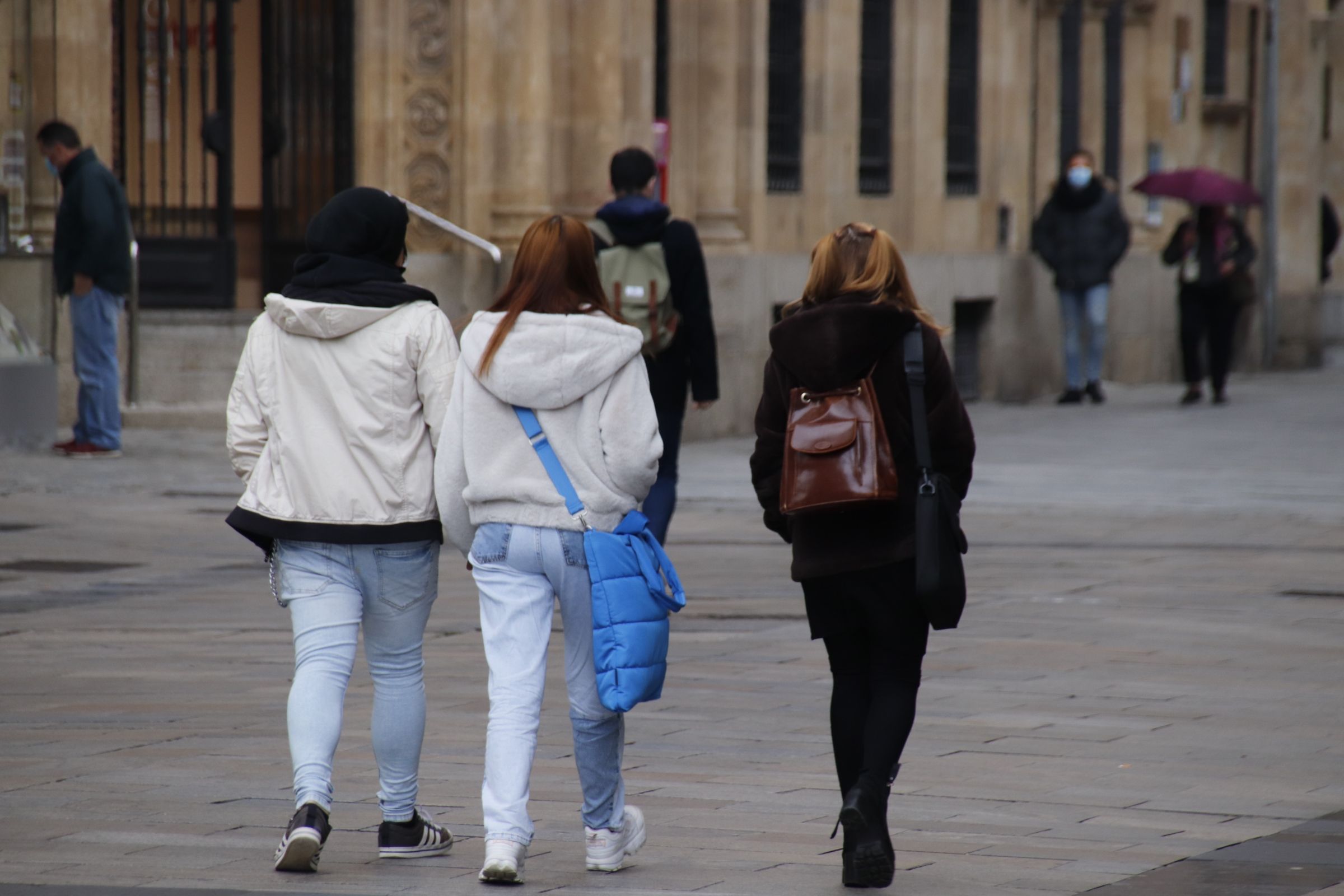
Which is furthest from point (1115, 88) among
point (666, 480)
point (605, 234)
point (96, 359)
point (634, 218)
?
point (634, 218)

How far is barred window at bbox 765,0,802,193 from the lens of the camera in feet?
66.1

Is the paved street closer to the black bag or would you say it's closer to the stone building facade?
the black bag

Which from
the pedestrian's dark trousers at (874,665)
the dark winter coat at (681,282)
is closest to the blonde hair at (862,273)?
the pedestrian's dark trousers at (874,665)

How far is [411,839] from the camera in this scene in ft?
18.8

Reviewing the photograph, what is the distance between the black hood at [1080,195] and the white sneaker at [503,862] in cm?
1777

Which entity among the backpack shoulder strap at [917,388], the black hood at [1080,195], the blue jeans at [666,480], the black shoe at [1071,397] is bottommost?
the black shoe at [1071,397]

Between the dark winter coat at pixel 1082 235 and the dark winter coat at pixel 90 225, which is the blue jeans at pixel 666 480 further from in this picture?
the dark winter coat at pixel 1082 235

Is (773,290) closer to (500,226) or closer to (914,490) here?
(500,226)

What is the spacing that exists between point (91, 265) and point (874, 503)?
1025cm

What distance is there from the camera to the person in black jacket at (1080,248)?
22.4 metres

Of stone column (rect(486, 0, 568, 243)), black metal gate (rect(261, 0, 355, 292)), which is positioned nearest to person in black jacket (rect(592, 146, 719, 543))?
stone column (rect(486, 0, 568, 243))

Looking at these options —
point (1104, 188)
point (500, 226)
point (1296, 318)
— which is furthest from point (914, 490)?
point (1296, 318)

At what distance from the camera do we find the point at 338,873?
18.3ft

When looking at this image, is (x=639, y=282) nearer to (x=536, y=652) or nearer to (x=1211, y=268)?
(x=536, y=652)
